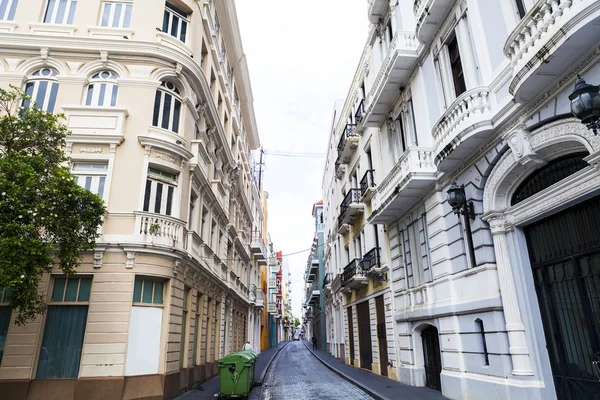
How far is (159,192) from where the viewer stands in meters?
13.0

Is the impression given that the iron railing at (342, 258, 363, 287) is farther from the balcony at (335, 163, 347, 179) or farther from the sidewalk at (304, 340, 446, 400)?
the balcony at (335, 163, 347, 179)

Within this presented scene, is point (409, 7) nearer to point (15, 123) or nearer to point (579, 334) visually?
point (579, 334)

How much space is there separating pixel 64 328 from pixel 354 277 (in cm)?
1257

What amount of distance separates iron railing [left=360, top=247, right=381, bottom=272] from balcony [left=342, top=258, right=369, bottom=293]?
887mm

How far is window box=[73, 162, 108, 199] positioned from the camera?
12148 millimetres

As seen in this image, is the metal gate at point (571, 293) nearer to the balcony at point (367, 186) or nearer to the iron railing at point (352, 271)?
the balcony at point (367, 186)

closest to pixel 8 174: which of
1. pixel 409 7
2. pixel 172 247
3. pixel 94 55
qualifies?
pixel 172 247

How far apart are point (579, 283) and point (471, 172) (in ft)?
11.6

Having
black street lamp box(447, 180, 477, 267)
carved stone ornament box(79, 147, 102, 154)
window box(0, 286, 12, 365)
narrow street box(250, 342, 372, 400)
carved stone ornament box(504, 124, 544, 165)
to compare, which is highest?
carved stone ornament box(79, 147, 102, 154)

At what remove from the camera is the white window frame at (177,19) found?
14.9 meters

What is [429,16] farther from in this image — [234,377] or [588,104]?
[234,377]

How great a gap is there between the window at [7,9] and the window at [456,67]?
15.4 metres

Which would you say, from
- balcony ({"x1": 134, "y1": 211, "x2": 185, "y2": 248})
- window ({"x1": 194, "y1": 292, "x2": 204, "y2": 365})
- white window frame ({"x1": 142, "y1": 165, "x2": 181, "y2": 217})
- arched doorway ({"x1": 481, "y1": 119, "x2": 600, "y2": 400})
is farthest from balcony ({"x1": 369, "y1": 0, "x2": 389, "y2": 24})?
window ({"x1": 194, "y1": 292, "x2": 204, "y2": 365})

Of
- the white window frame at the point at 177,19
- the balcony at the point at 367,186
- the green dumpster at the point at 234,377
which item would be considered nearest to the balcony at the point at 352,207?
the balcony at the point at 367,186
